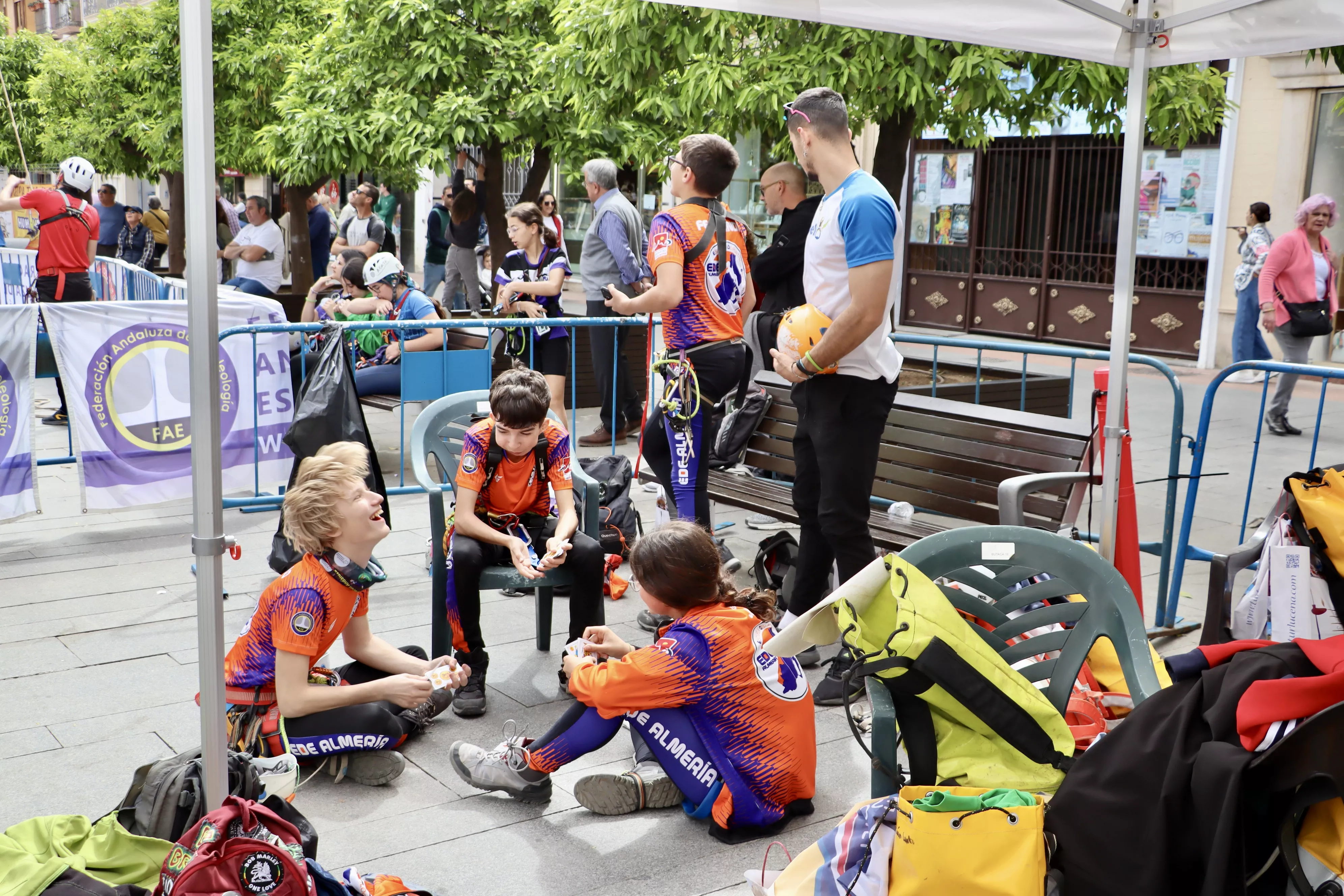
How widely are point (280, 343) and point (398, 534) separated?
4.25ft

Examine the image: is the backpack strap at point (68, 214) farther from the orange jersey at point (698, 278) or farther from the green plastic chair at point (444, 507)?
the orange jersey at point (698, 278)

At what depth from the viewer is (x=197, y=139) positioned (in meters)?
2.50

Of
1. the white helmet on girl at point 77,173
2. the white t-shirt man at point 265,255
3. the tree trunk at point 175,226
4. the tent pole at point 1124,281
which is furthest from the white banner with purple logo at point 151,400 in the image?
the tree trunk at point 175,226

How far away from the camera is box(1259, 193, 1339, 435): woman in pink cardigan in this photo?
9.72 metres

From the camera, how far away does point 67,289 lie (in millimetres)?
10391

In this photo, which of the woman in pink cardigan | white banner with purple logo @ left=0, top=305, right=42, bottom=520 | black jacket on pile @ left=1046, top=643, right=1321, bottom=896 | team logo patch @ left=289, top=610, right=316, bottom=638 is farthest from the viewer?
the woman in pink cardigan

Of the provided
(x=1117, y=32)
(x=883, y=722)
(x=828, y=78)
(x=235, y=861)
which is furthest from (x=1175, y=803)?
(x=828, y=78)

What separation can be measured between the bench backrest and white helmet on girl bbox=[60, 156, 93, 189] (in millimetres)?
7366

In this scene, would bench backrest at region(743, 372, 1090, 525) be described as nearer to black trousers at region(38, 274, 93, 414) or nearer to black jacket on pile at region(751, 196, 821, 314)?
black jacket on pile at region(751, 196, 821, 314)

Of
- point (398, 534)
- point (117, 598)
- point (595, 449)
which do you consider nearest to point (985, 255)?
point (595, 449)

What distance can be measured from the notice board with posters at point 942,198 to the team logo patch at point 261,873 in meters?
16.8

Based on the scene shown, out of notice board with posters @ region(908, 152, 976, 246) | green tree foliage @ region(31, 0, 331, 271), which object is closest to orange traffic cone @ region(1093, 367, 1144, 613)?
green tree foliage @ region(31, 0, 331, 271)

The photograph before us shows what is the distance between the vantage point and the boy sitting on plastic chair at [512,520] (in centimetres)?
436

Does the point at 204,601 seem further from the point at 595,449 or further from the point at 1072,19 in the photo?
the point at 595,449
